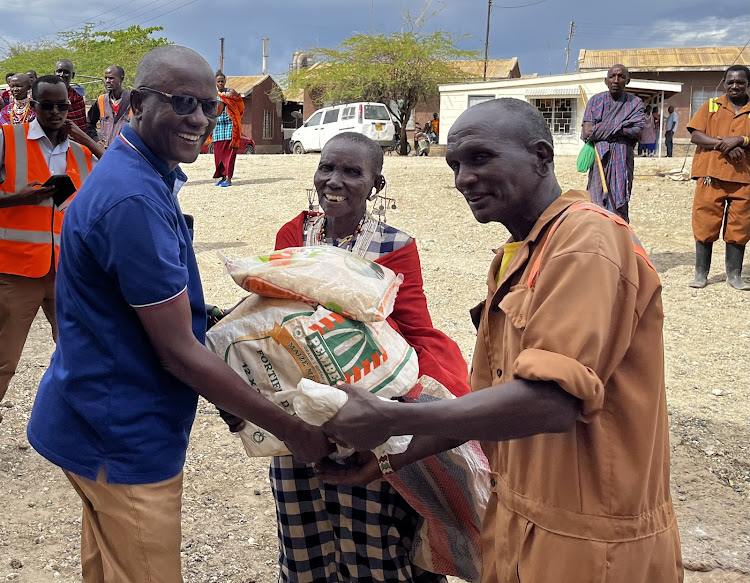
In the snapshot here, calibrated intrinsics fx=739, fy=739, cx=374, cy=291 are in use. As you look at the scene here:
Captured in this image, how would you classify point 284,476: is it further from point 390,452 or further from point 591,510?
point 591,510

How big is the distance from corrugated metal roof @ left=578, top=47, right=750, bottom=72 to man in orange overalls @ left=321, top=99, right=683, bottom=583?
97.3ft

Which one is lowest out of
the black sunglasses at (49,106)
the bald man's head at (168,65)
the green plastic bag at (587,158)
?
the green plastic bag at (587,158)

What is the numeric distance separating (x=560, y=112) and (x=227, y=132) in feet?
53.4

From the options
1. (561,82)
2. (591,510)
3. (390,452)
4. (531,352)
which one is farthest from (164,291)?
(561,82)

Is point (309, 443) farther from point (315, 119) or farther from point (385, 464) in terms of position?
point (315, 119)

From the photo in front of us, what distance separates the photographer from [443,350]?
95.0 inches

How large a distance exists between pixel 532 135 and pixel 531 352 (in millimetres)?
535

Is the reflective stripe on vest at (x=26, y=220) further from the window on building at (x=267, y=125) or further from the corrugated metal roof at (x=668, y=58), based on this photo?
the window on building at (x=267, y=125)

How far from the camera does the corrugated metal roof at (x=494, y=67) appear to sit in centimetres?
3597

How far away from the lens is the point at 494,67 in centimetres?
3756

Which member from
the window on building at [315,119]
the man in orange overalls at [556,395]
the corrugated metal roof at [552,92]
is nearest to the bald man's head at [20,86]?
the man in orange overalls at [556,395]

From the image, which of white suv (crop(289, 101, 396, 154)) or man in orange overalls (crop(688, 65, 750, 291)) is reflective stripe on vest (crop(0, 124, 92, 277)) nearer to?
man in orange overalls (crop(688, 65, 750, 291))

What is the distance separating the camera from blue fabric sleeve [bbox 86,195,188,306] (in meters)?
1.64

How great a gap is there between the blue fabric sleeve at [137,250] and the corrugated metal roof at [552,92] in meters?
24.3
